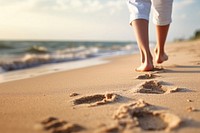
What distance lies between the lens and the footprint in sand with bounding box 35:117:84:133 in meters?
1.16

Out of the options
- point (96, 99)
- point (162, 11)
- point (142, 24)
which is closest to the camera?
point (96, 99)

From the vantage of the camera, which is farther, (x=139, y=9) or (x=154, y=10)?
(x=154, y=10)

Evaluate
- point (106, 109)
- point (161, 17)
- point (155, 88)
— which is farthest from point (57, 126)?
point (161, 17)

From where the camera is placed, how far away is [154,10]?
2.85m

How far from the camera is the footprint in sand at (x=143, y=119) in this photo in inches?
46.1

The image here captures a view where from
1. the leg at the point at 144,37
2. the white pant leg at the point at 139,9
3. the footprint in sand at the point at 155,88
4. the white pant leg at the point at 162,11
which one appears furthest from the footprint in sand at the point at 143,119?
the white pant leg at the point at 162,11

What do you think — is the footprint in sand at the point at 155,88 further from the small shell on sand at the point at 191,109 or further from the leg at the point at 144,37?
the leg at the point at 144,37

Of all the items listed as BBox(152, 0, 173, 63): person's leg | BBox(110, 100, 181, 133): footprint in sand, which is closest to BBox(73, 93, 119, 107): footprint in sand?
BBox(110, 100, 181, 133): footprint in sand

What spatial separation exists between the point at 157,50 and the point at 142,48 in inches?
15.8

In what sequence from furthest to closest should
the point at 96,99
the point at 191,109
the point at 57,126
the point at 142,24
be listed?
1. the point at 142,24
2. the point at 96,99
3. the point at 191,109
4. the point at 57,126

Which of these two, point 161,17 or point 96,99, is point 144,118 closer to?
point 96,99

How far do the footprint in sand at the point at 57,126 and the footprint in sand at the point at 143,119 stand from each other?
0.54 ft

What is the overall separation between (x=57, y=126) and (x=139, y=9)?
172cm

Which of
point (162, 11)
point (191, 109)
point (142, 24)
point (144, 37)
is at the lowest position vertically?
point (191, 109)
